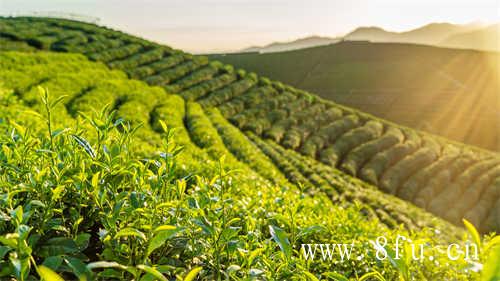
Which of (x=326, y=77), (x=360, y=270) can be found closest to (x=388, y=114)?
(x=326, y=77)

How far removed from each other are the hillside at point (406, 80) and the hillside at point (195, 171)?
1717 cm

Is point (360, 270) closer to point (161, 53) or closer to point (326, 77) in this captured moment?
point (161, 53)

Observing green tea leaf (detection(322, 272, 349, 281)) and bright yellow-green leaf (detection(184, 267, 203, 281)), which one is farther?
green tea leaf (detection(322, 272, 349, 281))

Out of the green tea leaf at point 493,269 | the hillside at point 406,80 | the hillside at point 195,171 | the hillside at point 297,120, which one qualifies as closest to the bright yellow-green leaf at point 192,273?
the hillside at point 195,171

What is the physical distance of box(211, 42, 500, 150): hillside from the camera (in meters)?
50.7

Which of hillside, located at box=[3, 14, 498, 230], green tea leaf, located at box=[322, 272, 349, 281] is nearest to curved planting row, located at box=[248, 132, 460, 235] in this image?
hillside, located at box=[3, 14, 498, 230]

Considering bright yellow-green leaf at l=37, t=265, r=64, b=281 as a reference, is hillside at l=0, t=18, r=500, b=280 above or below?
below

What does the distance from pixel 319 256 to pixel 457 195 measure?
28520 millimetres

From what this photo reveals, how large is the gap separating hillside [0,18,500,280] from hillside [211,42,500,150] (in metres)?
17.2

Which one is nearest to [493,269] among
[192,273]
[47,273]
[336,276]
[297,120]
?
[336,276]

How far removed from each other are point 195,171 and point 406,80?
202 ft

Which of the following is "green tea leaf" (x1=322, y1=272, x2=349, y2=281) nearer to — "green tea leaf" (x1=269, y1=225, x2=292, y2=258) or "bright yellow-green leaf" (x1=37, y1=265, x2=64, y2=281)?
"green tea leaf" (x1=269, y1=225, x2=292, y2=258)

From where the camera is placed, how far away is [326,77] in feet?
220

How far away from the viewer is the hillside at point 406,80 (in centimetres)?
5066
